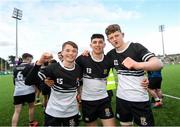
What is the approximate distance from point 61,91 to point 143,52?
1474 millimetres

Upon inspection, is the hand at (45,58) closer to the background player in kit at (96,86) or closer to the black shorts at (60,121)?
the background player in kit at (96,86)

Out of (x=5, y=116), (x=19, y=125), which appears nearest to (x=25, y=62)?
(x=19, y=125)

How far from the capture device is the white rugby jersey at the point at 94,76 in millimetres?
5177

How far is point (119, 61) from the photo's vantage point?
193 inches

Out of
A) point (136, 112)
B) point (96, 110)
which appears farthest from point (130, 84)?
point (96, 110)

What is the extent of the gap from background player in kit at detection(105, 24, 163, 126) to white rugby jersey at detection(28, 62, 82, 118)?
774 mm

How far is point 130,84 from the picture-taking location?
4660mm

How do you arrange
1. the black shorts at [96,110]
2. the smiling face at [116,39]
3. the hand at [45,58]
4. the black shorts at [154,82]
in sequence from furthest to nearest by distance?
the black shorts at [154,82] → the black shorts at [96,110] → the smiling face at [116,39] → the hand at [45,58]

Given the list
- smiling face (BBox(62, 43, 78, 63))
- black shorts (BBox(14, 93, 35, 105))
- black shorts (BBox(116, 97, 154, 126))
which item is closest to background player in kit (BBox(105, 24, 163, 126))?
black shorts (BBox(116, 97, 154, 126))

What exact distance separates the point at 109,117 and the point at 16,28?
170 feet

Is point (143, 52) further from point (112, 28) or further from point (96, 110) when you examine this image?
point (96, 110)

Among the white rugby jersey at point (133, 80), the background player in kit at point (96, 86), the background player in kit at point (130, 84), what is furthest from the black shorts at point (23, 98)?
the white rugby jersey at point (133, 80)

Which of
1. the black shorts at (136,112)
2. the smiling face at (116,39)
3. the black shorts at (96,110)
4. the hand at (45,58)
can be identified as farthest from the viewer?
the black shorts at (96,110)

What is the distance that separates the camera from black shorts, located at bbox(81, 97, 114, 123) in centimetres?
517
